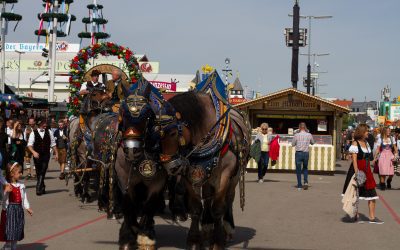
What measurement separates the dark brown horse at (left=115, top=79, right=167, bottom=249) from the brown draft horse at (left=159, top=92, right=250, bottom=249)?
0.21 metres

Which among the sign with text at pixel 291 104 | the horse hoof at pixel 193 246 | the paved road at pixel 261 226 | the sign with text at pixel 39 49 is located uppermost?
the sign with text at pixel 39 49

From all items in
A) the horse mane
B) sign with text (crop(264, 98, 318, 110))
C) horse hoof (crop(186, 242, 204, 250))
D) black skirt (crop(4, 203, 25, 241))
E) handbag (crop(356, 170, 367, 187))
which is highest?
sign with text (crop(264, 98, 318, 110))

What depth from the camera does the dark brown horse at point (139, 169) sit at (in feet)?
20.4

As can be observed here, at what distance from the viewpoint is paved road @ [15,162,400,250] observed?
8656 mm

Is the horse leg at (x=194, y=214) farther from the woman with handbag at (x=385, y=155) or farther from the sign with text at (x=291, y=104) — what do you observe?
the sign with text at (x=291, y=104)

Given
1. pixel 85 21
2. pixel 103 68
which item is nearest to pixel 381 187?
pixel 103 68

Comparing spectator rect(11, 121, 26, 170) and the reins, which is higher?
the reins

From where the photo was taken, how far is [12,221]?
24.6 ft

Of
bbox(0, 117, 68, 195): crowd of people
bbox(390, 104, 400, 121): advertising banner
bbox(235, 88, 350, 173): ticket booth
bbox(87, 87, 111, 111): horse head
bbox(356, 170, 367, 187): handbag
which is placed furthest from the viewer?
bbox(390, 104, 400, 121): advertising banner

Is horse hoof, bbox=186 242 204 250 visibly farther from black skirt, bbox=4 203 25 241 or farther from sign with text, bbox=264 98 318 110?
sign with text, bbox=264 98 318 110

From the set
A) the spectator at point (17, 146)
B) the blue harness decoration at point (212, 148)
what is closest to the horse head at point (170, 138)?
the blue harness decoration at point (212, 148)

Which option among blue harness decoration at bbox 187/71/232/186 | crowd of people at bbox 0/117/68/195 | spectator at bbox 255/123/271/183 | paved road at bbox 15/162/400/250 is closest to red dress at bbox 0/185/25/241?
paved road at bbox 15/162/400/250

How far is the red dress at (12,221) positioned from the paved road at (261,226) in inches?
26.9

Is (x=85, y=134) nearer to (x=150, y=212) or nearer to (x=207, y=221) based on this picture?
(x=150, y=212)
